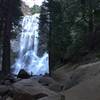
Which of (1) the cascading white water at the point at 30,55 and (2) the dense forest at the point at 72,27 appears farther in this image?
(1) the cascading white water at the point at 30,55

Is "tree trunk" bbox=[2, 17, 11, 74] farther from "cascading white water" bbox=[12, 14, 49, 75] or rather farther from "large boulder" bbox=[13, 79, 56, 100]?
"cascading white water" bbox=[12, 14, 49, 75]

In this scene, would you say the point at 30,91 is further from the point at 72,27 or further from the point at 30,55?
the point at 30,55

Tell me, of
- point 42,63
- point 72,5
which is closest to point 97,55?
point 72,5

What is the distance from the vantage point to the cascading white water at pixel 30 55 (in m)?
58.6

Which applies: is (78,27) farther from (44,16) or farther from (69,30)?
(44,16)

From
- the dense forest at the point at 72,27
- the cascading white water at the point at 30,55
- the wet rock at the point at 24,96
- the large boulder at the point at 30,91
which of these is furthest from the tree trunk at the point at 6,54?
the cascading white water at the point at 30,55

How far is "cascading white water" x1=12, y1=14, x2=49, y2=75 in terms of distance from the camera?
2306 inches

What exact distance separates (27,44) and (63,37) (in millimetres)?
33696

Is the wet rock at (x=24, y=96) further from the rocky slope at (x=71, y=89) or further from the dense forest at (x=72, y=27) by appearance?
the dense forest at (x=72, y=27)

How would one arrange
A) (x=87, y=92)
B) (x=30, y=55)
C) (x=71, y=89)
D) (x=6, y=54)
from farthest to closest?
(x=30, y=55)
(x=6, y=54)
(x=71, y=89)
(x=87, y=92)

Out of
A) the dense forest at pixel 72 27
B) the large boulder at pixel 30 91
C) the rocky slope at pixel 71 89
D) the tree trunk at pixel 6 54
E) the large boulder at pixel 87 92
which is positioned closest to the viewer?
the large boulder at pixel 87 92

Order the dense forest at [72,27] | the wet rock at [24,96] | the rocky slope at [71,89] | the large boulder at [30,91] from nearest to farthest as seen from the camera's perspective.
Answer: the rocky slope at [71,89] → the wet rock at [24,96] → the large boulder at [30,91] → the dense forest at [72,27]

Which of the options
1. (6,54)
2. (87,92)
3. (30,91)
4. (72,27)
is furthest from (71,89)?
(72,27)

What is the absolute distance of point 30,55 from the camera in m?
61.4
